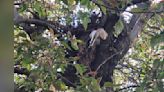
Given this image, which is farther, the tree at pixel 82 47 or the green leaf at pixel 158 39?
the tree at pixel 82 47

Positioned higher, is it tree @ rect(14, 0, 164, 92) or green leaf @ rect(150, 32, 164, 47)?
green leaf @ rect(150, 32, 164, 47)

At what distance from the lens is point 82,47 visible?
231cm

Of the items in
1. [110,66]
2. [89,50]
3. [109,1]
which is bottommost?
[110,66]

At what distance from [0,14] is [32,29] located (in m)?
2.12

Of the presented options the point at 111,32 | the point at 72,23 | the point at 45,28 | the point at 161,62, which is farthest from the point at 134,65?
the point at 161,62

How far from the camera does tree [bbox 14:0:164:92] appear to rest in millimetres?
1509

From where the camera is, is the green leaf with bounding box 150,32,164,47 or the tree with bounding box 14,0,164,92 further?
the tree with bounding box 14,0,164,92

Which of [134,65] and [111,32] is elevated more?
[111,32]

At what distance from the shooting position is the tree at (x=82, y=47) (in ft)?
4.95

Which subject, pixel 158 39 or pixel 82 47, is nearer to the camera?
pixel 158 39

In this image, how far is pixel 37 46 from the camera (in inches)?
62.6

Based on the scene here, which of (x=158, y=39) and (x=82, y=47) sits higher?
(x=158, y=39)

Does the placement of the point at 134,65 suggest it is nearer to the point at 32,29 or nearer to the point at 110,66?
the point at 110,66

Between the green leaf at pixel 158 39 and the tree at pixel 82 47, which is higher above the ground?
the green leaf at pixel 158 39
